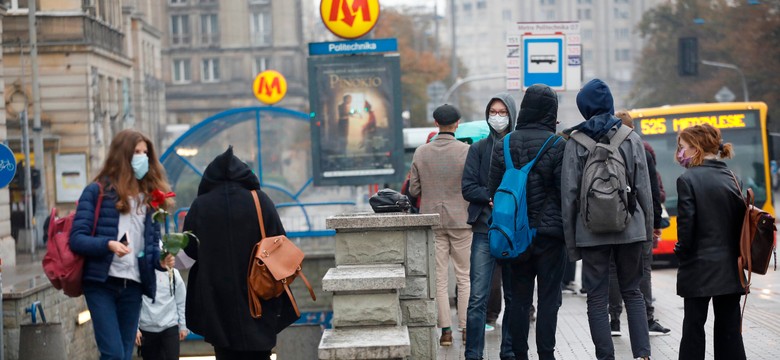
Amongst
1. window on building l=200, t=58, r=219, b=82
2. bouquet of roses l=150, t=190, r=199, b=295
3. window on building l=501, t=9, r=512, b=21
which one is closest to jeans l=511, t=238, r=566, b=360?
bouquet of roses l=150, t=190, r=199, b=295

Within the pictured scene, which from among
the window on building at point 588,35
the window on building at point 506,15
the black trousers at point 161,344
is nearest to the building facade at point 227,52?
the window on building at point 588,35

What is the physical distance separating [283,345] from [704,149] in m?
4.48

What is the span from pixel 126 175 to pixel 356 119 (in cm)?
1140

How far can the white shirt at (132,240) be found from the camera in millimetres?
7215

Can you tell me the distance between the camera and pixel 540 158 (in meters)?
7.96

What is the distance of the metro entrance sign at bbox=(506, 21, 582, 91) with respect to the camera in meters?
17.3

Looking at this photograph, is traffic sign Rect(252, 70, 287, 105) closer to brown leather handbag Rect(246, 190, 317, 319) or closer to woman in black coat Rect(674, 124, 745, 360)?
woman in black coat Rect(674, 124, 745, 360)

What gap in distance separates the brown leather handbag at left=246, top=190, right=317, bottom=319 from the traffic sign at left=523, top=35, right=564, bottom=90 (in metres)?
10.5

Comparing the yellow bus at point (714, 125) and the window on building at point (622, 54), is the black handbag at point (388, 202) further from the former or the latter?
the window on building at point (622, 54)

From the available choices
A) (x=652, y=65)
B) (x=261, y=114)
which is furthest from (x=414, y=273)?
(x=652, y=65)

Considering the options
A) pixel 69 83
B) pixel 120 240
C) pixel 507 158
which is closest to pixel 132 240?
pixel 120 240

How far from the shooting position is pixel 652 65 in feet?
258

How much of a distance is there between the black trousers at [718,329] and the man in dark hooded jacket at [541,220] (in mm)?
820

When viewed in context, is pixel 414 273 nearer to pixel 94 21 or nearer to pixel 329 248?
pixel 329 248
